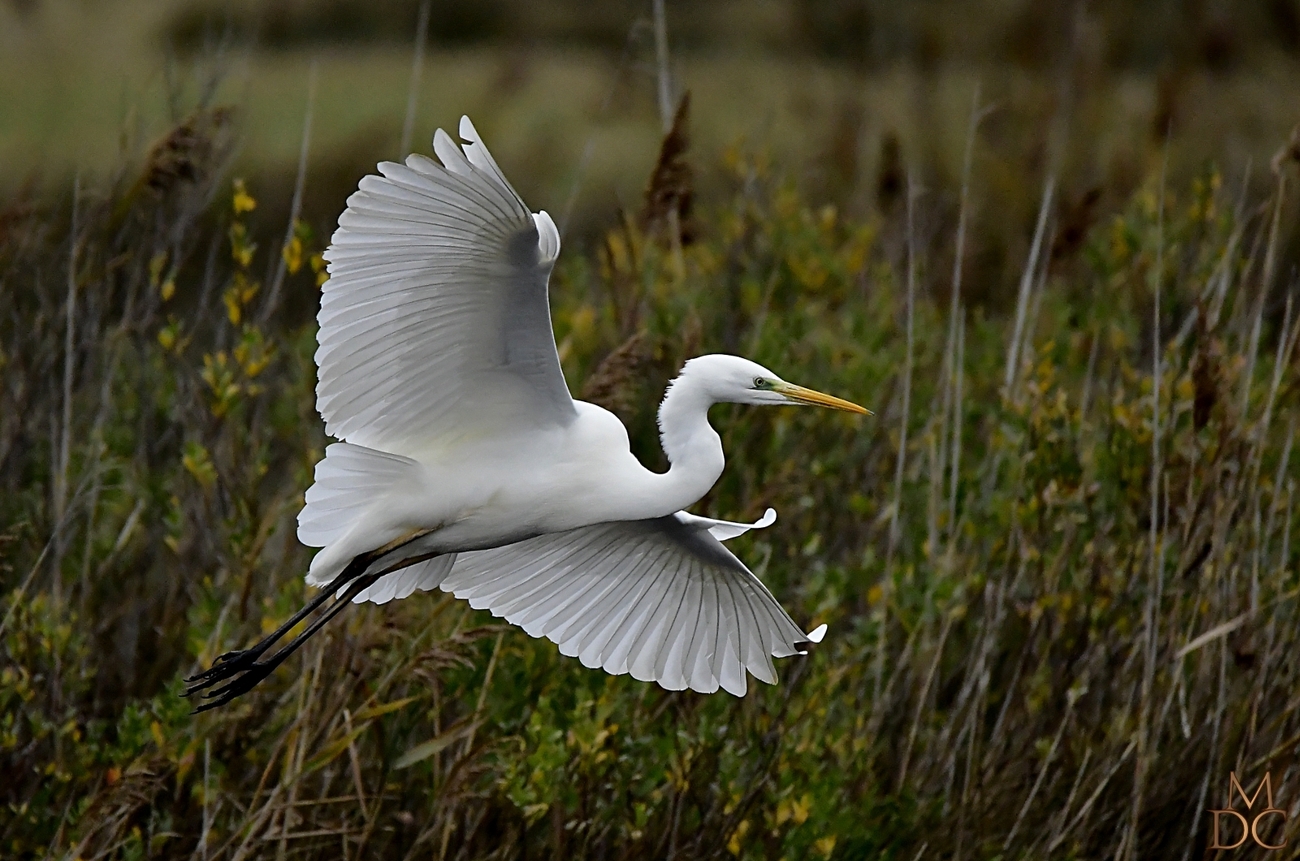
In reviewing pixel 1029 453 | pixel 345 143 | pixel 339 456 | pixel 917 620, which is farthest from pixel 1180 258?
pixel 345 143

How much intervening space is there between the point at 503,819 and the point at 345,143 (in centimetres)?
581

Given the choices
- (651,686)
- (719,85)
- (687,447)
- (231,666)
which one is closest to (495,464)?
(687,447)

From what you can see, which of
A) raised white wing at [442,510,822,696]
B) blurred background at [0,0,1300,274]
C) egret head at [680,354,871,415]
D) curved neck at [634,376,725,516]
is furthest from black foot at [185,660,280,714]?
blurred background at [0,0,1300,274]

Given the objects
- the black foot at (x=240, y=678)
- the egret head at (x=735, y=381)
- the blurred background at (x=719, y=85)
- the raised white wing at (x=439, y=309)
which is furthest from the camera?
the blurred background at (x=719, y=85)

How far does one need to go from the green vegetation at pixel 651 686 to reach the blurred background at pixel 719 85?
106 inches

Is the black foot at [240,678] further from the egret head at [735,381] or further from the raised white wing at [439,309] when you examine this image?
the egret head at [735,381]

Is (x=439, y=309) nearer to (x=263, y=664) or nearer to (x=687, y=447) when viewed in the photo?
(x=687, y=447)

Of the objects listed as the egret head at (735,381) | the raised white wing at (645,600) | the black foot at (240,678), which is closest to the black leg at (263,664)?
the black foot at (240,678)

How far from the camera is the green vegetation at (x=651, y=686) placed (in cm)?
317

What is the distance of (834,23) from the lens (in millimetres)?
11250

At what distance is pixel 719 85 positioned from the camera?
11.4 metres

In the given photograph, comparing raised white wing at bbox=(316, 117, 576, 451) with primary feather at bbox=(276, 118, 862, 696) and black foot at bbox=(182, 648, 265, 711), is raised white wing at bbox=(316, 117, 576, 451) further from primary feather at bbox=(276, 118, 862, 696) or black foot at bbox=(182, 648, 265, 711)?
black foot at bbox=(182, 648, 265, 711)

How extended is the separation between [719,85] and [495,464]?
8.72m

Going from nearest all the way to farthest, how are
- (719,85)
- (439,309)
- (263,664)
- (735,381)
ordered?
(439,309)
(735,381)
(263,664)
(719,85)
